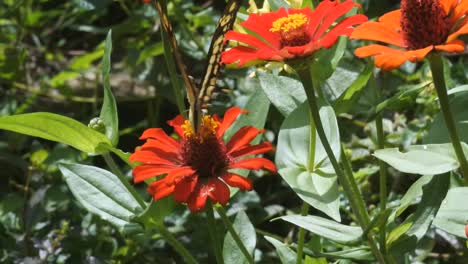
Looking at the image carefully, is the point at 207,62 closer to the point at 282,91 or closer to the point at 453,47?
the point at 282,91

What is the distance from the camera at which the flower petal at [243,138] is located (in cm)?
111

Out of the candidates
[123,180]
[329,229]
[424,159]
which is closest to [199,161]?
[123,180]

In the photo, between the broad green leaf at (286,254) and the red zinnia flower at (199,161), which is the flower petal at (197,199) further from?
the broad green leaf at (286,254)

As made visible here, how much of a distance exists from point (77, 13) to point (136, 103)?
1.12ft

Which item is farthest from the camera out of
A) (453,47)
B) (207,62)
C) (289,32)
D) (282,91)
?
(282,91)

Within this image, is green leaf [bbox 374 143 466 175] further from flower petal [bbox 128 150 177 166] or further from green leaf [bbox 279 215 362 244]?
flower petal [bbox 128 150 177 166]

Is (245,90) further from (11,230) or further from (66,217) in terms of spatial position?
(11,230)

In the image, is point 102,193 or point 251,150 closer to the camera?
point 251,150

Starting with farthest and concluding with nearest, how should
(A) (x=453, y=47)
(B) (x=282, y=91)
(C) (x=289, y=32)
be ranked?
(B) (x=282, y=91)
(C) (x=289, y=32)
(A) (x=453, y=47)

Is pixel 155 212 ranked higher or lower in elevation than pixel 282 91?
lower

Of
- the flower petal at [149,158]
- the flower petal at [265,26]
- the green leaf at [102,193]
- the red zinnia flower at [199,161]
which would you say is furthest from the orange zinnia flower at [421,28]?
the green leaf at [102,193]

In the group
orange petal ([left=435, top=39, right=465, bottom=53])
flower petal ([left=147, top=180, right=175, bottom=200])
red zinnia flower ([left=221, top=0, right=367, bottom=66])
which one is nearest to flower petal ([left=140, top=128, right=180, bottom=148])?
flower petal ([left=147, top=180, right=175, bottom=200])

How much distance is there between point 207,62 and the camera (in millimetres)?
1087

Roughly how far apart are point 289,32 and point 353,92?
193 mm
